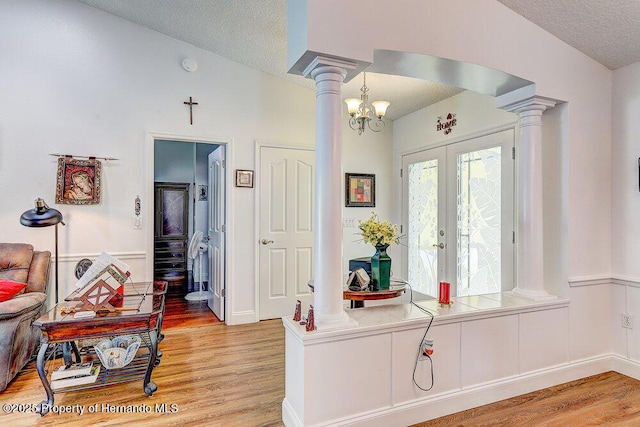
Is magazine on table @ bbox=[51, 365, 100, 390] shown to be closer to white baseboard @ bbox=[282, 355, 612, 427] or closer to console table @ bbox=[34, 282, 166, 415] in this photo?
console table @ bbox=[34, 282, 166, 415]

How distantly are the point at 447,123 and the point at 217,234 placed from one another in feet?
9.70

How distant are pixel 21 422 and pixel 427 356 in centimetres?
241

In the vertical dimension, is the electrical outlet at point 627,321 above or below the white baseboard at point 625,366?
above

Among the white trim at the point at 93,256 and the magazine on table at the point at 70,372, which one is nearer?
the magazine on table at the point at 70,372

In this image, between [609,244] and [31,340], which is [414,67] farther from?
[31,340]

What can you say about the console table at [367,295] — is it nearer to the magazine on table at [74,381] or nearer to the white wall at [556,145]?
the white wall at [556,145]

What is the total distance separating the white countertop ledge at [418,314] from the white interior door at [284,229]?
186 centimetres

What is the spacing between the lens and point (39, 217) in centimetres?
260

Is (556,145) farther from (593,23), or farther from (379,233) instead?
(379,233)

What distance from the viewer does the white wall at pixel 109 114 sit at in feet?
10.5

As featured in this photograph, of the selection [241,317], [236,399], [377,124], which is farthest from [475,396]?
[377,124]

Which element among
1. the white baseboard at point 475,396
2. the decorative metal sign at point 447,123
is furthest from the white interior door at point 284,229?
the white baseboard at point 475,396

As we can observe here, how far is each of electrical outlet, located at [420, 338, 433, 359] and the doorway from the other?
8.10 feet

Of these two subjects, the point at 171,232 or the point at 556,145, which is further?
the point at 171,232
